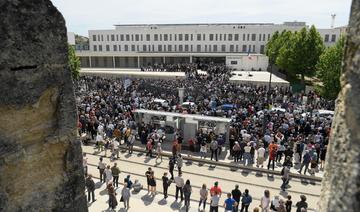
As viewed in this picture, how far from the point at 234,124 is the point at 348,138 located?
18.6 meters

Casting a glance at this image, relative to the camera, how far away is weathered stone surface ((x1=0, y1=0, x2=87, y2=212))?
496 centimetres

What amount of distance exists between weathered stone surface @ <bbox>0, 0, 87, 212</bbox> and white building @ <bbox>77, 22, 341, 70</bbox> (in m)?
63.6

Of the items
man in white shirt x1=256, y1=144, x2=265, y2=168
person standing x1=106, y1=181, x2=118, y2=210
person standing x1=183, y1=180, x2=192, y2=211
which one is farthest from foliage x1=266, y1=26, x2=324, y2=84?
person standing x1=106, y1=181, x2=118, y2=210

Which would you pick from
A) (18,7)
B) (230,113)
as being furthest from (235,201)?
(230,113)

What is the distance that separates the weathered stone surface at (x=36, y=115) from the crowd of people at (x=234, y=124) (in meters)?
8.94

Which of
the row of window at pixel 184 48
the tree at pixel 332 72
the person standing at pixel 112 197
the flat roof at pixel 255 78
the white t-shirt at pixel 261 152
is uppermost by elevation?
the row of window at pixel 184 48

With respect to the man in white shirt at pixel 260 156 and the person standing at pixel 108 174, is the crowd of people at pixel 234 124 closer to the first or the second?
the man in white shirt at pixel 260 156

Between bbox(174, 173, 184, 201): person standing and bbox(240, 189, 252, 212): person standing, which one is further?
bbox(174, 173, 184, 201): person standing

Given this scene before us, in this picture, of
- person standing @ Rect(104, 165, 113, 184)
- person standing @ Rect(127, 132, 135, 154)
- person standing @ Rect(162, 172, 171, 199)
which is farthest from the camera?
person standing @ Rect(127, 132, 135, 154)

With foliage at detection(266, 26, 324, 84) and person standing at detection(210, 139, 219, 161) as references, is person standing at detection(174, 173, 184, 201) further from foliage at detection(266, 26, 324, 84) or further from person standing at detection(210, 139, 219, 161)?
foliage at detection(266, 26, 324, 84)

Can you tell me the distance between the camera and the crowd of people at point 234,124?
17.5 metres

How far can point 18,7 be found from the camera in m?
4.94

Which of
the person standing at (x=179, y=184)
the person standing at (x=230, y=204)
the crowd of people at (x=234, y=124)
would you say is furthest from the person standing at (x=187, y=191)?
the crowd of people at (x=234, y=124)

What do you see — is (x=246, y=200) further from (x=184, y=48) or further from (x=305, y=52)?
(x=184, y=48)
